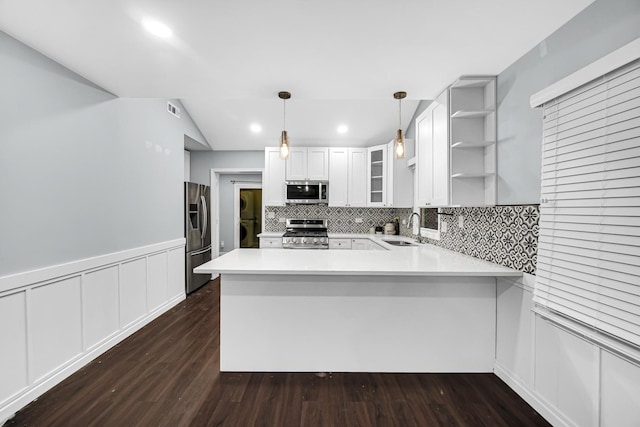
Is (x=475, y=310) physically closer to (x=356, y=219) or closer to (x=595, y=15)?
(x=595, y=15)

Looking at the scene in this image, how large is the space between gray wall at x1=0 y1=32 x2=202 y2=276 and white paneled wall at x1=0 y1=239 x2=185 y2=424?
13cm

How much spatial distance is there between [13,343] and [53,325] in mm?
253

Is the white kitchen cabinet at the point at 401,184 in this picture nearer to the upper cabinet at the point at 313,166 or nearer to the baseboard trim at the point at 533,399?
the upper cabinet at the point at 313,166

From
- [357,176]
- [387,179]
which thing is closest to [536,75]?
[387,179]

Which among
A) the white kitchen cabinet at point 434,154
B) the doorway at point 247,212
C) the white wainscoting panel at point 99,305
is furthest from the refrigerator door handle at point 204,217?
the white kitchen cabinet at point 434,154

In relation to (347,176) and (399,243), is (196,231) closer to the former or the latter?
(347,176)

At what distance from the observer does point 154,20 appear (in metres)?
1.64

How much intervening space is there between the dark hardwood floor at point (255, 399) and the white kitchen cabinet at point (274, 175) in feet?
9.44

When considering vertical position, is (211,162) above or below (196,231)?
above

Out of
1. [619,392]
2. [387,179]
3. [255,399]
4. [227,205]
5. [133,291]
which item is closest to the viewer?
[619,392]

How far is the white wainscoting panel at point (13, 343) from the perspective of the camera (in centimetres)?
174

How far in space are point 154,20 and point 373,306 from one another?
2.37m

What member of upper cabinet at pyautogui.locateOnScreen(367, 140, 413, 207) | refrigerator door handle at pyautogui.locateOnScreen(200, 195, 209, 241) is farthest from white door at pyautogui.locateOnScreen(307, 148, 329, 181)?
refrigerator door handle at pyautogui.locateOnScreen(200, 195, 209, 241)

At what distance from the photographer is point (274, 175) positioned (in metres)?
4.87
